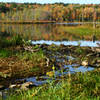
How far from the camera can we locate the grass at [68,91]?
13.7ft

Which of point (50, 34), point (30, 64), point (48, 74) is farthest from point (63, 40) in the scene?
point (48, 74)

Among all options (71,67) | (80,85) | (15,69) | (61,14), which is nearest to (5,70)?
(15,69)

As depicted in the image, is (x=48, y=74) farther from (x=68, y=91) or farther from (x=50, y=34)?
(x=50, y=34)

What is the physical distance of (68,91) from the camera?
430 centimetres

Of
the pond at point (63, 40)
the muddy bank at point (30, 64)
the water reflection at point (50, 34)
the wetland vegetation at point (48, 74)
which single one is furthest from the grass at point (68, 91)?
the water reflection at point (50, 34)

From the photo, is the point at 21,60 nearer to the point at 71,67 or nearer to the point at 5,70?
the point at 5,70

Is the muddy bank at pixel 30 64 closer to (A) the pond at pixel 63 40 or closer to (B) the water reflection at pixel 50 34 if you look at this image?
(A) the pond at pixel 63 40

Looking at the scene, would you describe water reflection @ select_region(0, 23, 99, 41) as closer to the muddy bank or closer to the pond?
the pond

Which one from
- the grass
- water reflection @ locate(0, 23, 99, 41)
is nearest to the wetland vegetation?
the grass

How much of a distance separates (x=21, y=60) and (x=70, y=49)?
362 cm

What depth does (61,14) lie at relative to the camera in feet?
524

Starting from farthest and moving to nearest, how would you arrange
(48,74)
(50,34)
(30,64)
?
1. (50,34)
2. (30,64)
3. (48,74)

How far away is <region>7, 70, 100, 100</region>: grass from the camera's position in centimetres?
417

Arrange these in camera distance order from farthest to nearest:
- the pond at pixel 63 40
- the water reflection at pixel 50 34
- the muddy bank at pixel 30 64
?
1. the water reflection at pixel 50 34
2. the pond at pixel 63 40
3. the muddy bank at pixel 30 64
